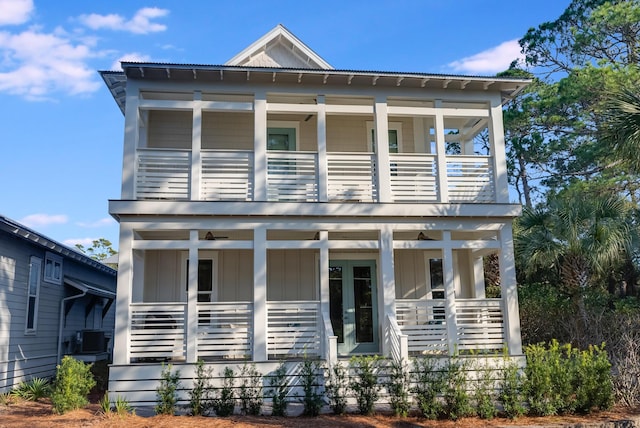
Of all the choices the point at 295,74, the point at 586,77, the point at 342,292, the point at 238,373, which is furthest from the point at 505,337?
the point at 586,77

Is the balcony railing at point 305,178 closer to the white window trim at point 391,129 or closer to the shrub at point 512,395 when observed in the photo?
the white window trim at point 391,129

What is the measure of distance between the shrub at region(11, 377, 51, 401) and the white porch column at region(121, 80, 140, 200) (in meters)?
4.81

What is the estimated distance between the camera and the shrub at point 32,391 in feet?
39.8

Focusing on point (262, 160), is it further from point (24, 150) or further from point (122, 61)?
point (24, 150)

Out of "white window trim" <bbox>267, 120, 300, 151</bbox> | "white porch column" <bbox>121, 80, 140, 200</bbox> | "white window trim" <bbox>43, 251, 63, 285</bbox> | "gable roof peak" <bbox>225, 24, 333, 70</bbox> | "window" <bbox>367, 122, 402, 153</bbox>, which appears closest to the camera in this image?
"white porch column" <bbox>121, 80, 140, 200</bbox>

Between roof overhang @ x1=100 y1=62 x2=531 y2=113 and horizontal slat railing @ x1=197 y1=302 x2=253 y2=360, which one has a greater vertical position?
roof overhang @ x1=100 y1=62 x2=531 y2=113

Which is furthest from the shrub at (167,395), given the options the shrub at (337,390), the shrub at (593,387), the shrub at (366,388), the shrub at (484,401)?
the shrub at (593,387)

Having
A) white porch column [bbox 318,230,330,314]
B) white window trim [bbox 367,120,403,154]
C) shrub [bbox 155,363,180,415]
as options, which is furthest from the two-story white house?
white window trim [bbox 367,120,403,154]

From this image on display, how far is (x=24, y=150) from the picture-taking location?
2384 centimetres

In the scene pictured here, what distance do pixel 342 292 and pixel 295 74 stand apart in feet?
17.7

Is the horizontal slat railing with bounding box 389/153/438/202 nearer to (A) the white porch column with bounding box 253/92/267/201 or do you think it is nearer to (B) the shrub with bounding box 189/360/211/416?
(A) the white porch column with bounding box 253/92/267/201

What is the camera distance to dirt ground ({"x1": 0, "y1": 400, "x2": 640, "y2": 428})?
882 cm

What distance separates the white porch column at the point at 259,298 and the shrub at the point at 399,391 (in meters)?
2.74

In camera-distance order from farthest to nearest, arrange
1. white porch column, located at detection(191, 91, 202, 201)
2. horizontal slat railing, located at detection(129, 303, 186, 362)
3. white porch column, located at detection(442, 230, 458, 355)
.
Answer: white porch column, located at detection(442, 230, 458, 355)
white porch column, located at detection(191, 91, 202, 201)
horizontal slat railing, located at detection(129, 303, 186, 362)
